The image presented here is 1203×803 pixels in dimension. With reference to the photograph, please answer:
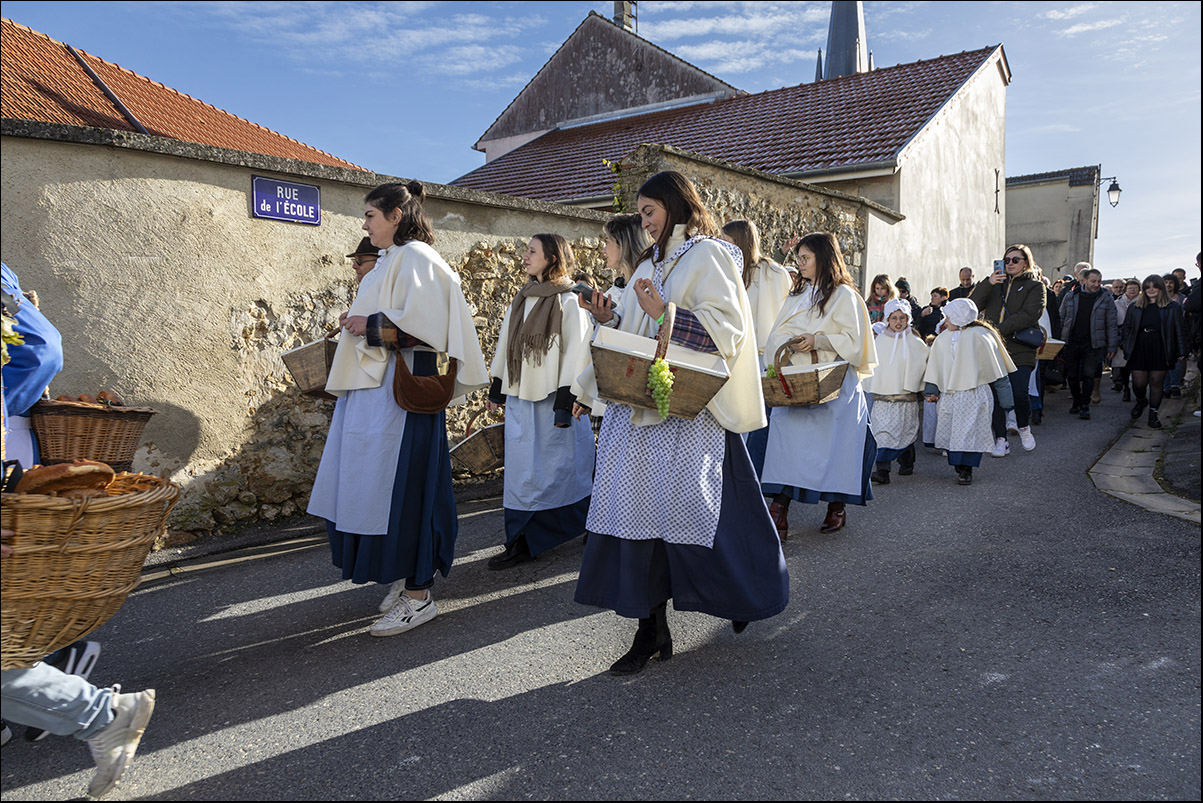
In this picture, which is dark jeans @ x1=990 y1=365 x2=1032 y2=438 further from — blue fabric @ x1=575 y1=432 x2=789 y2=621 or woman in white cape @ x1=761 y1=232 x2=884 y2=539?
blue fabric @ x1=575 y1=432 x2=789 y2=621

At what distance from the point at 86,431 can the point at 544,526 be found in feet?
7.79

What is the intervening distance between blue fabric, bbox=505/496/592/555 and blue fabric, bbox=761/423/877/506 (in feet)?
4.04

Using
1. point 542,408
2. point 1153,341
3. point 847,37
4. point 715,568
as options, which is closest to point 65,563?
point 715,568

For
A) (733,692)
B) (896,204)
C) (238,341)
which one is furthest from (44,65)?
(733,692)

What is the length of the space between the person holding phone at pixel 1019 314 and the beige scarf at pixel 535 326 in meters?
5.27

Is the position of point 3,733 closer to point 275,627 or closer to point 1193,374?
point 275,627

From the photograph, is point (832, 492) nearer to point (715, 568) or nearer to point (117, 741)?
point (715, 568)

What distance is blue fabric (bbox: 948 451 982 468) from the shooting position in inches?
276

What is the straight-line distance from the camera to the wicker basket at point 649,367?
118 inches

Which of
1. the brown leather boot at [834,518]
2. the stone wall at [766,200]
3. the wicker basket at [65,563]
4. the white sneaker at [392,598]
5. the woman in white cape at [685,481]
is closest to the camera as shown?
the wicker basket at [65,563]

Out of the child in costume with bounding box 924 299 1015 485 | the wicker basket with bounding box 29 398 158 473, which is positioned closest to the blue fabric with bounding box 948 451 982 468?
the child in costume with bounding box 924 299 1015 485

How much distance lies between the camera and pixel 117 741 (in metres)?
2.49

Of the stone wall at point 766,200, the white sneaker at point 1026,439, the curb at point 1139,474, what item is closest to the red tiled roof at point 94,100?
the stone wall at point 766,200

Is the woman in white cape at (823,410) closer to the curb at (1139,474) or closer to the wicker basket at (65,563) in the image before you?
the curb at (1139,474)
